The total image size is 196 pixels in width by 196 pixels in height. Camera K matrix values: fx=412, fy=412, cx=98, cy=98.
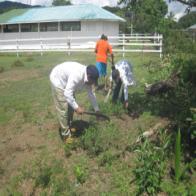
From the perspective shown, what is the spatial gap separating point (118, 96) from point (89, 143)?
296 centimetres

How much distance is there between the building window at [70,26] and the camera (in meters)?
36.6

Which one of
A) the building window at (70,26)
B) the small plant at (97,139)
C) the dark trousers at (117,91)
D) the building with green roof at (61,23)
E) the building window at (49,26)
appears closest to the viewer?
the small plant at (97,139)

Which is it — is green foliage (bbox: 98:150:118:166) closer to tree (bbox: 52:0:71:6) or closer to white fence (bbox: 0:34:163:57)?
white fence (bbox: 0:34:163:57)

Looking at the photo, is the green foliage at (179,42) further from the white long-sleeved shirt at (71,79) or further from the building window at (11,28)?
the building window at (11,28)

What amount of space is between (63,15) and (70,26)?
1.44m

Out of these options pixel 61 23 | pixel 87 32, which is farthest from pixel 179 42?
pixel 61 23

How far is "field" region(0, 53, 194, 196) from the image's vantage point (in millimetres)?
6367

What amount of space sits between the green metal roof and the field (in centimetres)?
2631

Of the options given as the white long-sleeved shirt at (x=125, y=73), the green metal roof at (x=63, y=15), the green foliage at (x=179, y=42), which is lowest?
the white long-sleeved shirt at (x=125, y=73)

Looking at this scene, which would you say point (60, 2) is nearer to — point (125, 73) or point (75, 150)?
point (125, 73)

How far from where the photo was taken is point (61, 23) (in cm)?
3703

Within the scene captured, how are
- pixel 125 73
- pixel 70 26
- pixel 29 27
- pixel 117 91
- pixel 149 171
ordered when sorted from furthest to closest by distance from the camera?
pixel 29 27 < pixel 70 26 < pixel 117 91 < pixel 125 73 < pixel 149 171

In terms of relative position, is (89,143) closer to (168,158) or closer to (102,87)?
(168,158)

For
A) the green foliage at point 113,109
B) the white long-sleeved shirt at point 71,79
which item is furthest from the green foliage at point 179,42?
the white long-sleeved shirt at point 71,79
